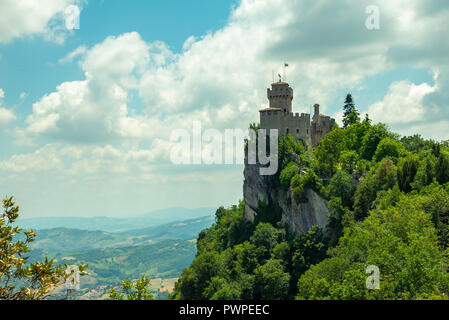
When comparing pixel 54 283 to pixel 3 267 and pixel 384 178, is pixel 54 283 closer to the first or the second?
pixel 3 267

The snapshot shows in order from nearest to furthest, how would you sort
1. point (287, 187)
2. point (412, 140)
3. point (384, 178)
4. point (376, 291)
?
point (376, 291)
point (384, 178)
point (287, 187)
point (412, 140)

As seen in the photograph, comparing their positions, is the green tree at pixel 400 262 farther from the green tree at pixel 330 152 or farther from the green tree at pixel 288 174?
the green tree at pixel 288 174

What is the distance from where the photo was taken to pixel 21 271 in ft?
45.5

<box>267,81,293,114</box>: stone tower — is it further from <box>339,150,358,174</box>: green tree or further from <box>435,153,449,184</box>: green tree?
<box>435,153,449,184</box>: green tree

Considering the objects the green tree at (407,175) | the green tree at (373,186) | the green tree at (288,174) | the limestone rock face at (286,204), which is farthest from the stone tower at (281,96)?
the green tree at (407,175)

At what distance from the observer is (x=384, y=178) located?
1978 inches

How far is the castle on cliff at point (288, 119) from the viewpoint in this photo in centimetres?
8112

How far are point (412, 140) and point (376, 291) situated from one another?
206 feet

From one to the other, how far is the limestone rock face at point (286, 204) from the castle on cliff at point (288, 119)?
10978 millimetres

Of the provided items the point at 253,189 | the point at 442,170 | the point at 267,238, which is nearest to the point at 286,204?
the point at 267,238

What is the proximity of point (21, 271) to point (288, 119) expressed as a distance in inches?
2848

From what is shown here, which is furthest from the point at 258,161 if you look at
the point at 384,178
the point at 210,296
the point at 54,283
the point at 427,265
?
the point at 54,283
